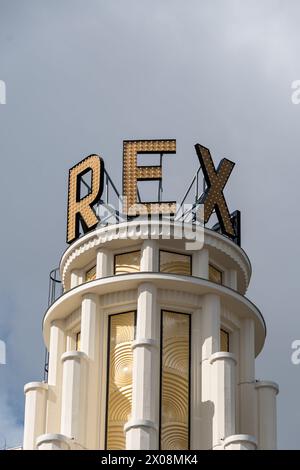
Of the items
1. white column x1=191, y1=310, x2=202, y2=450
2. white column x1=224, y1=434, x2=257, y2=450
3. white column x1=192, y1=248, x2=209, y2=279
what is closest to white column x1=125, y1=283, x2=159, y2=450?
white column x1=191, y1=310, x2=202, y2=450

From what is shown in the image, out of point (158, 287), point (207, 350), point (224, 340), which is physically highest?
point (158, 287)

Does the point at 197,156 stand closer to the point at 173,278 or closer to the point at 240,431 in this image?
the point at 173,278

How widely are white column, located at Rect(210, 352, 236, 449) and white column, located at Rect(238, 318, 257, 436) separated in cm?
259

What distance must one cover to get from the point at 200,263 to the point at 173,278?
2.60m

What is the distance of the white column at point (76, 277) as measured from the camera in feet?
295

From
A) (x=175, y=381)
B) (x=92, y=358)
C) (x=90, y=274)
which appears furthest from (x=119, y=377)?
(x=90, y=274)

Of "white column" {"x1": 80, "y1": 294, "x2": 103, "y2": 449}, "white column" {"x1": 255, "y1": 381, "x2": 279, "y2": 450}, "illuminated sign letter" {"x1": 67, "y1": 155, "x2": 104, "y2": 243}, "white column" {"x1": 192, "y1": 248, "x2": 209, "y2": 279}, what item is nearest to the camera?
"white column" {"x1": 80, "y1": 294, "x2": 103, "y2": 449}

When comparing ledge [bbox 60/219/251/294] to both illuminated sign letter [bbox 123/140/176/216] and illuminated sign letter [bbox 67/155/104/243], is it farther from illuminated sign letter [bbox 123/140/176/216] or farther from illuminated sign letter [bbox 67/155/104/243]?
illuminated sign letter [bbox 123/140/176/216]

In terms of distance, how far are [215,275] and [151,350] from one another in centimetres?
750

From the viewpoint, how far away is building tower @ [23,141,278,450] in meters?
83.7

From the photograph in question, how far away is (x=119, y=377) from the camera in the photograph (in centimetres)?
8550

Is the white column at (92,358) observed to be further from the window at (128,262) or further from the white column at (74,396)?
the window at (128,262)

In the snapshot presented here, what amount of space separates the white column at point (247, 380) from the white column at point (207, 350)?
2.65 metres

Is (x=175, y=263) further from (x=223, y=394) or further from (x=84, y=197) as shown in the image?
(x=223, y=394)
